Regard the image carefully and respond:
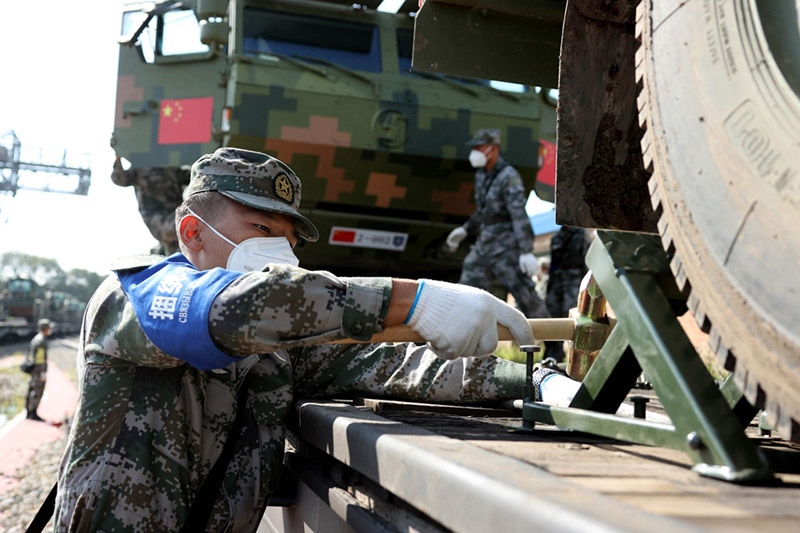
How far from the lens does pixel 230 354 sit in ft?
4.89

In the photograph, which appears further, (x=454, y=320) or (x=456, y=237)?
(x=456, y=237)

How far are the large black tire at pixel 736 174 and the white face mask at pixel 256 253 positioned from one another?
974 mm

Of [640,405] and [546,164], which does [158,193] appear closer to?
[546,164]

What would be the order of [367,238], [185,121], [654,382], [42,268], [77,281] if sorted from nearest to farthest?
1. [654,382]
2. [185,121]
3. [367,238]
4. [77,281]
5. [42,268]

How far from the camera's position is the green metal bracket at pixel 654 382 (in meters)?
1.05

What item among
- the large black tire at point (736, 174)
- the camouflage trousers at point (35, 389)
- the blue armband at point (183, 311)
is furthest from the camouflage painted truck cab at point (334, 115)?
the camouflage trousers at point (35, 389)

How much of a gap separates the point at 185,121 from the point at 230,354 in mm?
4946

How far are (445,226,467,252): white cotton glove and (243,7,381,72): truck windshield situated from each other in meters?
1.34

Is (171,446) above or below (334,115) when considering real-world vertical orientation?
below

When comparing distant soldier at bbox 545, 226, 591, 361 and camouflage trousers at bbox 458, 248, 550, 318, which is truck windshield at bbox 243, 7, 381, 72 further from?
distant soldier at bbox 545, 226, 591, 361

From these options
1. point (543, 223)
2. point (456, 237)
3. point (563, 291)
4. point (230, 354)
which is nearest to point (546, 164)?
point (456, 237)

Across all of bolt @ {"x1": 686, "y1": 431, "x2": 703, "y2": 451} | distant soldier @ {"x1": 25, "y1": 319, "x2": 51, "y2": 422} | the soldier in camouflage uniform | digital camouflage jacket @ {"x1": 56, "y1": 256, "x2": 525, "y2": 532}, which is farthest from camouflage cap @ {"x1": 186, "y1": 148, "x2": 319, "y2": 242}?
distant soldier @ {"x1": 25, "y1": 319, "x2": 51, "y2": 422}

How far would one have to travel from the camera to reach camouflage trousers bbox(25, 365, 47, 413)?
11781 mm

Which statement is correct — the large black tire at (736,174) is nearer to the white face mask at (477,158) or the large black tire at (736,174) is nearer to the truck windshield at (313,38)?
the white face mask at (477,158)
